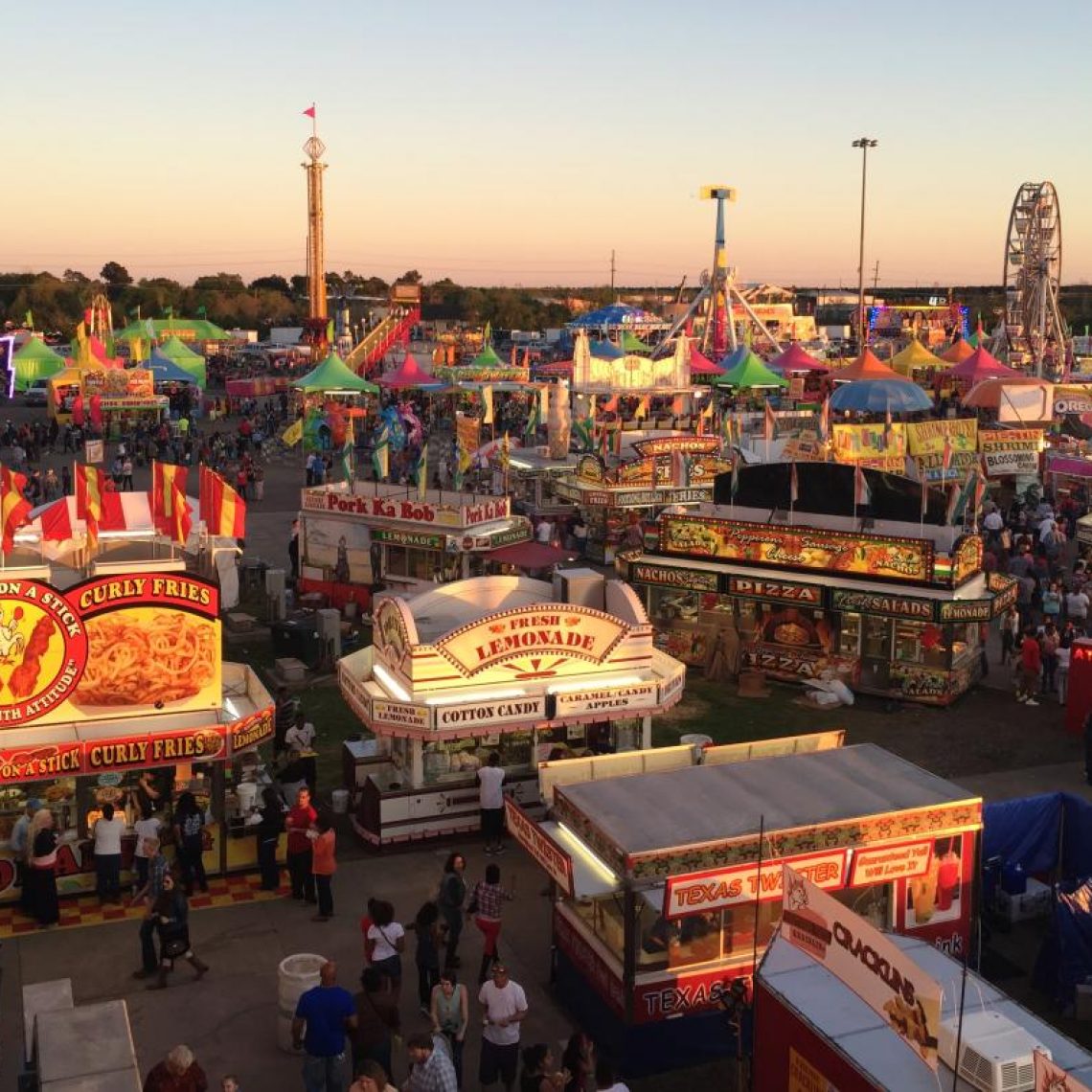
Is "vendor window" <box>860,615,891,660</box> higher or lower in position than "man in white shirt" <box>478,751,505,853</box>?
higher

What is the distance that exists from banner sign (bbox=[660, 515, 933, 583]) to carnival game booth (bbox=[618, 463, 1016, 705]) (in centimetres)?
2

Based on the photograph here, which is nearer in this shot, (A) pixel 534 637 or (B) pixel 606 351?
(A) pixel 534 637

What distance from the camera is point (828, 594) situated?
20688 millimetres

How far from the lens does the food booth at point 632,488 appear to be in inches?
1186

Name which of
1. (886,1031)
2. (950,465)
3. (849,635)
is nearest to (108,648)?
(886,1031)

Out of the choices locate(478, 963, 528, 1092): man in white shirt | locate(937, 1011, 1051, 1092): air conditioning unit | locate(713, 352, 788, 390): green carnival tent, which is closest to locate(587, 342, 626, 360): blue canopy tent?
locate(713, 352, 788, 390): green carnival tent

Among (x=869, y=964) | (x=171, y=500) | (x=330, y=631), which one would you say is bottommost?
(x=330, y=631)

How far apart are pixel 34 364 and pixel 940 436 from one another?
138 ft

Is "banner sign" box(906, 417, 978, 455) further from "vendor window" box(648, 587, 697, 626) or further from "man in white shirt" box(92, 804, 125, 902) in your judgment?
"man in white shirt" box(92, 804, 125, 902)

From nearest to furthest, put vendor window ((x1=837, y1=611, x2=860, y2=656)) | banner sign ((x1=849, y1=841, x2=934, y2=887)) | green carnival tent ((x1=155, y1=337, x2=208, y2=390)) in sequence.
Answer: banner sign ((x1=849, y1=841, x2=934, y2=887)) < vendor window ((x1=837, y1=611, x2=860, y2=656)) < green carnival tent ((x1=155, y1=337, x2=208, y2=390))

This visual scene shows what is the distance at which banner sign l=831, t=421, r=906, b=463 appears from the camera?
32.5 metres

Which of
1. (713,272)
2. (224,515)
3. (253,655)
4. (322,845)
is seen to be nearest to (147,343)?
(713,272)

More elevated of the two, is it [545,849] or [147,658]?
[147,658]

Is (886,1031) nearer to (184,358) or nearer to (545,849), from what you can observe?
(545,849)
